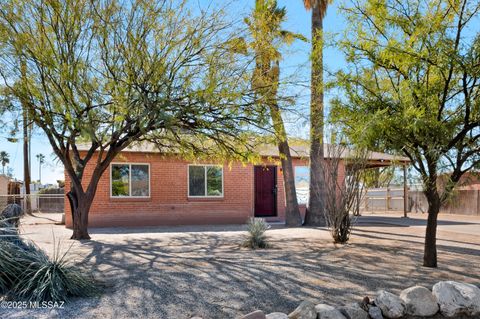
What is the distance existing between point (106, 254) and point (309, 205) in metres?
8.72

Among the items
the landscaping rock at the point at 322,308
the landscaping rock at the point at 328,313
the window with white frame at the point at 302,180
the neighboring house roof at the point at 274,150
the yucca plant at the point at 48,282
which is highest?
the neighboring house roof at the point at 274,150

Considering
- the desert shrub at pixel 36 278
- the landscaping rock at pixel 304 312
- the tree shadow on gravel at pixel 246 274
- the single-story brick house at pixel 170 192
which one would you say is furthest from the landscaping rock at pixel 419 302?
the single-story brick house at pixel 170 192

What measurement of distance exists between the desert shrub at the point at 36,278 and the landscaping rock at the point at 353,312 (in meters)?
3.27

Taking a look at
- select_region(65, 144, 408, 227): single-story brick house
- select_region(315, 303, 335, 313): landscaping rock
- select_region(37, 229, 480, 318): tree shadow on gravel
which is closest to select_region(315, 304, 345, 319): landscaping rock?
select_region(315, 303, 335, 313): landscaping rock

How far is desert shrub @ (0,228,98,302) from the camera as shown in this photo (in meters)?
5.31

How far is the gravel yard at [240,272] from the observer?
17.3 feet

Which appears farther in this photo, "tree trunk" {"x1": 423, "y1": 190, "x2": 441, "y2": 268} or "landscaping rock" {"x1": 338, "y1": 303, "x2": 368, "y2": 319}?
"tree trunk" {"x1": 423, "y1": 190, "x2": 441, "y2": 268}

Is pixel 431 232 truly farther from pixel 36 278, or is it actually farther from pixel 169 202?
pixel 169 202

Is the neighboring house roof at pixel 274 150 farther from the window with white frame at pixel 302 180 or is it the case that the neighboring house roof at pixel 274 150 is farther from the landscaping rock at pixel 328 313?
the landscaping rock at pixel 328 313

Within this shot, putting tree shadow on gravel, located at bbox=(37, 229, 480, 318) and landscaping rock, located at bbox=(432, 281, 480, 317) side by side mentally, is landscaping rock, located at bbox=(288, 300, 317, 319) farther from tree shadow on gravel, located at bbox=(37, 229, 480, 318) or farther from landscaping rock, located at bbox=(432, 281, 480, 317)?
landscaping rock, located at bbox=(432, 281, 480, 317)

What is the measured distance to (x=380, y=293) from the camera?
5.52 m

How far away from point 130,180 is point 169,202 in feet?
5.77

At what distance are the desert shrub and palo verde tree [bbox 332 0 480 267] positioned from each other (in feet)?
15.2

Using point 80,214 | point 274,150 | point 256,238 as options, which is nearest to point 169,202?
point 274,150
